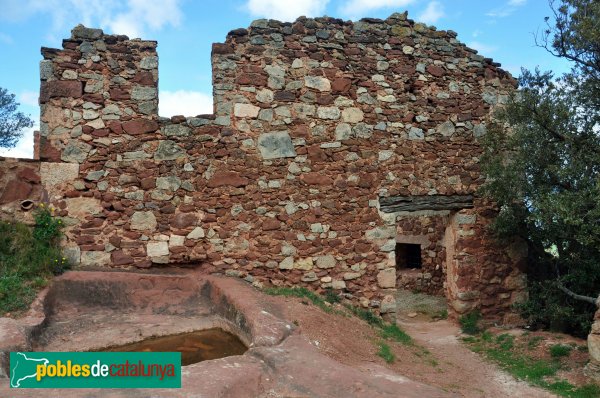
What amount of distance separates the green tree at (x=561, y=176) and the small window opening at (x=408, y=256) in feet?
16.9

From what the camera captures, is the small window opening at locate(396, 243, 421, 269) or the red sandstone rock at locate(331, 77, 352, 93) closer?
the red sandstone rock at locate(331, 77, 352, 93)

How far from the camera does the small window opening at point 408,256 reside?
1228 cm

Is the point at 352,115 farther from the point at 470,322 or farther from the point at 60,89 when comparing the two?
the point at 60,89

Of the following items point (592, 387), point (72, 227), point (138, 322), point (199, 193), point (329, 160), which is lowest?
point (592, 387)

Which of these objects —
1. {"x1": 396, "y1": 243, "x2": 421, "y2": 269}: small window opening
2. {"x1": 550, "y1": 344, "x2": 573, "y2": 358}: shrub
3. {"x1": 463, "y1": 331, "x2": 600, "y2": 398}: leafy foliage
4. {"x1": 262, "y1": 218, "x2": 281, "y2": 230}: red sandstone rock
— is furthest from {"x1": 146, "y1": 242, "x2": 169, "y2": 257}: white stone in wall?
{"x1": 396, "y1": 243, "x2": 421, "y2": 269}: small window opening

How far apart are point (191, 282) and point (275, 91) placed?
2914 millimetres

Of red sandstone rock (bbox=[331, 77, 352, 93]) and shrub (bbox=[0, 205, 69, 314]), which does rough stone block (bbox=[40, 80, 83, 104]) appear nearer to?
shrub (bbox=[0, 205, 69, 314])

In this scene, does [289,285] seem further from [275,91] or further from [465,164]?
[465,164]

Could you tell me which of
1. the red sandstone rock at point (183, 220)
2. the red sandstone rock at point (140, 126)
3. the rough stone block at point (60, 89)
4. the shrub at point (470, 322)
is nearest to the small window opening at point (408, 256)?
the shrub at point (470, 322)

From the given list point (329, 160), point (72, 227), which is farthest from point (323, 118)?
point (72, 227)

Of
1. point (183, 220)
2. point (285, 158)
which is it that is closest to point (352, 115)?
point (285, 158)

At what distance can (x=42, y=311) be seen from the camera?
4.68 m

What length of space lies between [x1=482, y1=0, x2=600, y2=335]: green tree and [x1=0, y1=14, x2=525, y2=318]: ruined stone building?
0.71 metres

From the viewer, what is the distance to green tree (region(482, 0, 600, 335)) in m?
5.80
